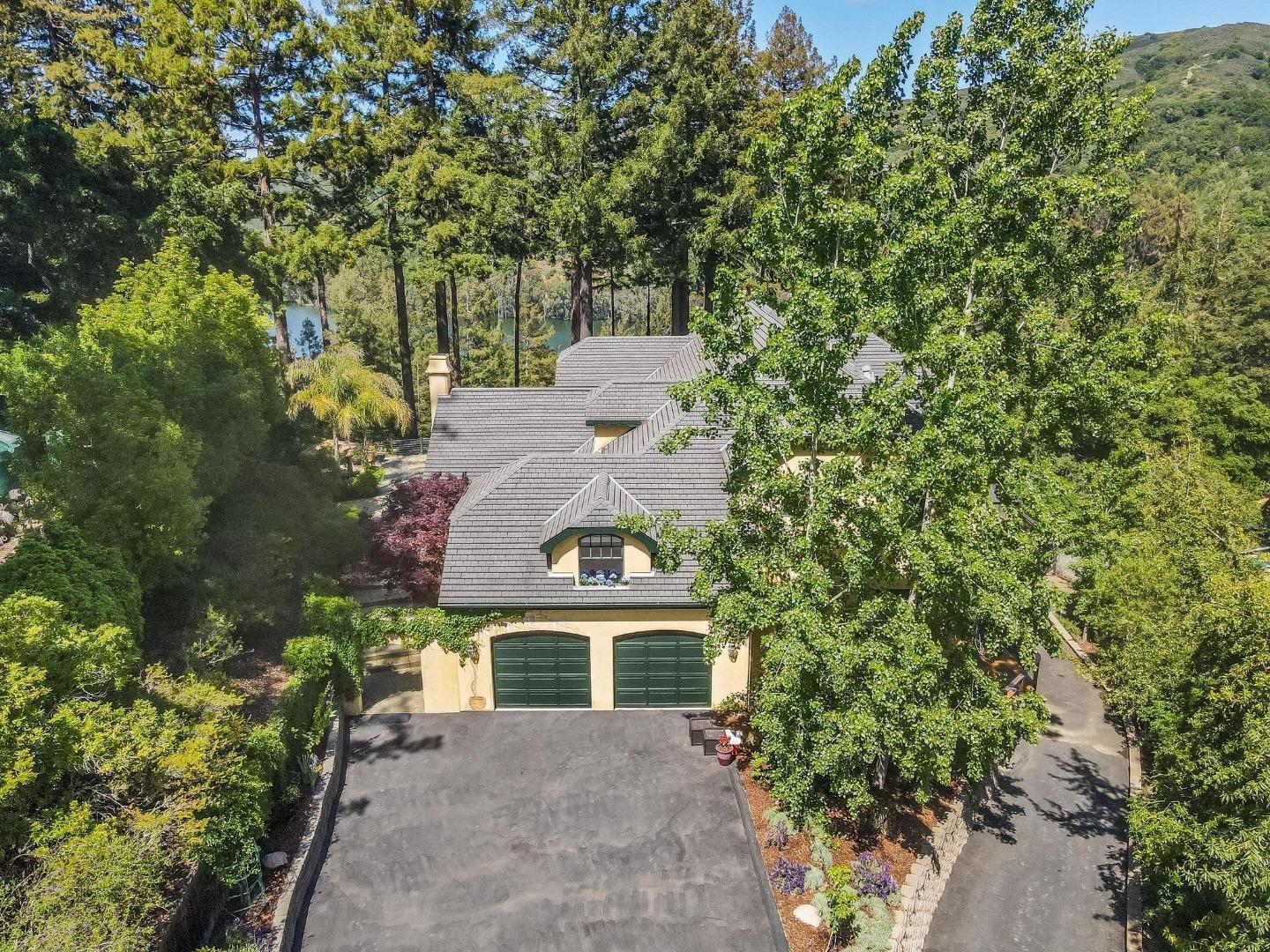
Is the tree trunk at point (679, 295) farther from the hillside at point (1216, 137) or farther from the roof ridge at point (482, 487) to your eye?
the hillside at point (1216, 137)

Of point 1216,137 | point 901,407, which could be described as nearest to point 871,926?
point 901,407

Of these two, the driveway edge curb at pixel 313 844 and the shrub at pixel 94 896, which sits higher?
the shrub at pixel 94 896

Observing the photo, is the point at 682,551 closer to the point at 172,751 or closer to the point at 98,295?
the point at 172,751

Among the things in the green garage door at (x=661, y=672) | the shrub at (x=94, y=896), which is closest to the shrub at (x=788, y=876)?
the green garage door at (x=661, y=672)

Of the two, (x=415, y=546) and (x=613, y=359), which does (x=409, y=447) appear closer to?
(x=613, y=359)

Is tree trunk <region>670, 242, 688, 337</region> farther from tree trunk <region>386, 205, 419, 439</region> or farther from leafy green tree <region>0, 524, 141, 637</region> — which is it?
leafy green tree <region>0, 524, 141, 637</region>
